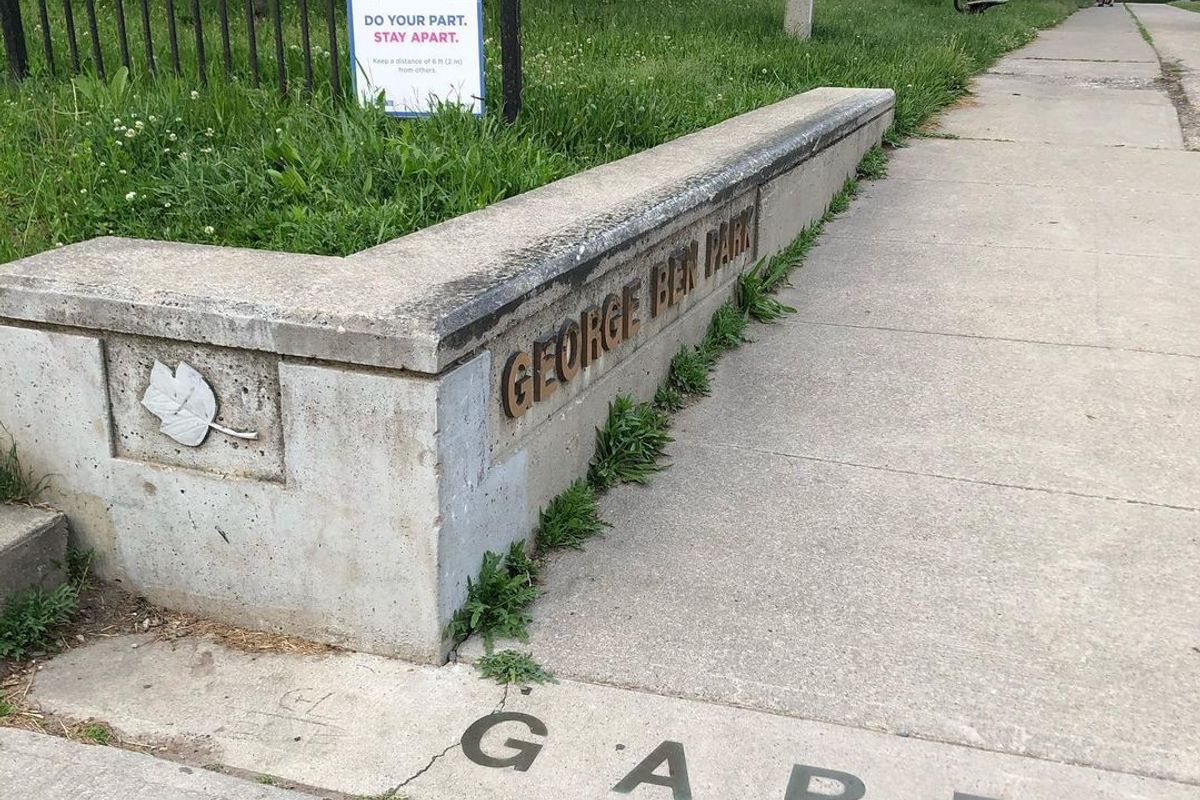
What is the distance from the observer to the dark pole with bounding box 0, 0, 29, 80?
628 centimetres

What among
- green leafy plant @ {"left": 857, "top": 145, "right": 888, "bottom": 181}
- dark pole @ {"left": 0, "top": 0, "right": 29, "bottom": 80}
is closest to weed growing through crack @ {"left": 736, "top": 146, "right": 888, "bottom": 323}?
green leafy plant @ {"left": 857, "top": 145, "right": 888, "bottom": 181}

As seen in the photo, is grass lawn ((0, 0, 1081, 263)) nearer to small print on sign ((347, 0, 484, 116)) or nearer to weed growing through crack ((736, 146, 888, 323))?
small print on sign ((347, 0, 484, 116))

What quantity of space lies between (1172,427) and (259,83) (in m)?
4.44

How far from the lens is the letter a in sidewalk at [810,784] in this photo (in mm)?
2520

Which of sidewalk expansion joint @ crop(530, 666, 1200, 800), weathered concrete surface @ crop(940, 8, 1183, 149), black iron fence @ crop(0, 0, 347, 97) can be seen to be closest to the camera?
sidewalk expansion joint @ crop(530, 666, 1200, 800)

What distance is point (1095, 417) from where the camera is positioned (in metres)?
4.54

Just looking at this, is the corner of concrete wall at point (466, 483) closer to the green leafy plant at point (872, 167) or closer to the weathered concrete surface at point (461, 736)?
the weathered concrete surface at point (461, 736)

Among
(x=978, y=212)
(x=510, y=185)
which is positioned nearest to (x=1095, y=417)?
(x=510, y=185)

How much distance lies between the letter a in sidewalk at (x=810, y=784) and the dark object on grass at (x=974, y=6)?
20.2 m

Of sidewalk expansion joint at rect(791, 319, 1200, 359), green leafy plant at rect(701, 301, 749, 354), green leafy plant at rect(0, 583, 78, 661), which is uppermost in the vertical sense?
green leafy plant at rect(701, 301, 749, 354)

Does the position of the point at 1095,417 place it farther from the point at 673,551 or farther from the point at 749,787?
the point at 749,787

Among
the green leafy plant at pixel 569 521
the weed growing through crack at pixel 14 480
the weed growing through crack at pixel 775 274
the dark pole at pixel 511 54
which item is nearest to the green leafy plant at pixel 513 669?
the green leafy plant at pixel 569 521

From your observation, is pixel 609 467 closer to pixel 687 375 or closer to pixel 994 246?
pixel 687 375

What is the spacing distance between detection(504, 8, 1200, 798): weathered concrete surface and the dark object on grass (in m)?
15.9
